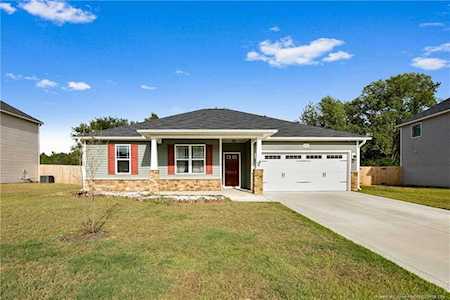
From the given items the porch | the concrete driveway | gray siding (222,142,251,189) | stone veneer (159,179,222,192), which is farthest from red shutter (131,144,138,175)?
the concrete driveway

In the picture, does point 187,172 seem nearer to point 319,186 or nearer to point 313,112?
point 319,186

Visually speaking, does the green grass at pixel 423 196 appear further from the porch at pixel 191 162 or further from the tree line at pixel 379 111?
the tree line at pixel 379 111

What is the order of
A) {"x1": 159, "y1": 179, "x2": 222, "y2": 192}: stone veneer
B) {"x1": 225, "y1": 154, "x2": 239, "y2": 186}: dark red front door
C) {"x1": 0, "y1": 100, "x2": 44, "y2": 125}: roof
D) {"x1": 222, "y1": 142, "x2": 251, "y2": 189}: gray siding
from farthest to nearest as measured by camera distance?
{"x1": 0, "y1": 100, "x2": 44, "y2": 125}: roof → {"x1": 225, "y1": 154, "x2": 239, "y2": 186}: dark red front door → {"x1": 222, "y1": 142, "x2": 251, "y2": 189}: gray siding → {"x1": 159, "y1": 179, "x2": 222, "y2": 192}: stone veneer

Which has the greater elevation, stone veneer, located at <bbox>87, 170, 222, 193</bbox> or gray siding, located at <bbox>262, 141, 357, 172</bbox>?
gray siding, located at <bbox>262, 141, 357, 172</bbox>

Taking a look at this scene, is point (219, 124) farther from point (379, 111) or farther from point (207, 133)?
point (379, 111)

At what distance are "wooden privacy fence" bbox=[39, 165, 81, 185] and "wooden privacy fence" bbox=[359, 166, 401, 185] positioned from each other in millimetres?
22619

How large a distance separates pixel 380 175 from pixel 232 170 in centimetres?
1340

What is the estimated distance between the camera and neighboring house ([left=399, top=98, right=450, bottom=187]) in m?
18.2

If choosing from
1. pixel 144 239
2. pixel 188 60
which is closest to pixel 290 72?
pixel 188 60

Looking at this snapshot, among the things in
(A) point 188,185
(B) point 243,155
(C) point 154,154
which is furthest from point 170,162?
(B) point 243,155

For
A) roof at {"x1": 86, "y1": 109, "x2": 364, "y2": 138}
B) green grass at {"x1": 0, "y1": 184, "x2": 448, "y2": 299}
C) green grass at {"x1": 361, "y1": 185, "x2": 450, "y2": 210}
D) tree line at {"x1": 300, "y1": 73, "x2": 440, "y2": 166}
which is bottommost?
green grass at {"x1": 361, "y1": 185, "x2": 450, "y2": 210}

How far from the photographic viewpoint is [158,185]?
14070 millimetres

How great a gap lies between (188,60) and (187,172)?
697 cm

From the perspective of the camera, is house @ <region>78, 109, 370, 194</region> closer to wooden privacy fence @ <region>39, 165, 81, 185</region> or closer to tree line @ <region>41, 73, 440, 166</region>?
wooden privacy fence @ <region>39, 165, 81, 185</region>
